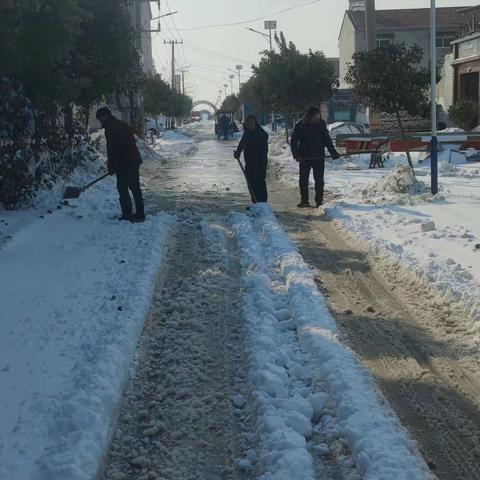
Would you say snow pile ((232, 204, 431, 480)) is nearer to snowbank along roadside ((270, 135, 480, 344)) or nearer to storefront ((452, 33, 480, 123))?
snowbank along roadside ((270, 135, 480, 344))

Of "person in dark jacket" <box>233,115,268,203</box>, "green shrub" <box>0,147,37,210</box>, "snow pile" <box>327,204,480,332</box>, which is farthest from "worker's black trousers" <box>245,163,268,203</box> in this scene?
"green shrub" <box>0,147,37,210</box>

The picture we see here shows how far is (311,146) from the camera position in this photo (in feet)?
39.2

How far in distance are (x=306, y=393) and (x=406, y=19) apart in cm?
6099

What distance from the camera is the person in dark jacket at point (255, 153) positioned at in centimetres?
Answer: 1191

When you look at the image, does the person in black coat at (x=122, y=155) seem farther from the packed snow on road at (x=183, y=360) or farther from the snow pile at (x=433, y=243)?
the snow pile at (x=433, y=243)

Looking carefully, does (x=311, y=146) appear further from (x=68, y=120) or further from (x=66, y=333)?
(x=66, y=333)

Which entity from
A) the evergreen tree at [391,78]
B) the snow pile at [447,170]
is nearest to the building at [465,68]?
the evergreen tree at [391,78]

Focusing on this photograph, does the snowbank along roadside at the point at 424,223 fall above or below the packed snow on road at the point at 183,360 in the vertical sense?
above

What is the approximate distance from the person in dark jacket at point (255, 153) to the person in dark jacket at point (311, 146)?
0.52 metres

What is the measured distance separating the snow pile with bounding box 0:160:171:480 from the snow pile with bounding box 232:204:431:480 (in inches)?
35.3

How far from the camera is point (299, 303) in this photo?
5906mm

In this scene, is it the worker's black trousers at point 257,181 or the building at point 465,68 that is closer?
the worker's black trousers at point 257,181

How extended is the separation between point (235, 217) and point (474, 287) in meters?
5.08

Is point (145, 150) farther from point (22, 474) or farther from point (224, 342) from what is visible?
point (22, 474)
